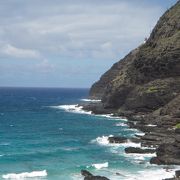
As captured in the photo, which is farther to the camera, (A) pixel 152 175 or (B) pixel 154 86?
(B) pixel 154 86

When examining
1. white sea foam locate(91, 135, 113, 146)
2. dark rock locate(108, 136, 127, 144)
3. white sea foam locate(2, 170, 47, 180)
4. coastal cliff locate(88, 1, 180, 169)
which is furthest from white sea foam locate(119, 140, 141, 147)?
white sea foam locate(2, 170, 47, 180)

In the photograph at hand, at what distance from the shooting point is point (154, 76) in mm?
137625

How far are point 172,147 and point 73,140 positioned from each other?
2963cm

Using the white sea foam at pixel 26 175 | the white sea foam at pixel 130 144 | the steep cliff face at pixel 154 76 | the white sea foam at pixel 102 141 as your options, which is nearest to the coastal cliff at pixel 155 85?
the steep cliff face at pixel 154 76

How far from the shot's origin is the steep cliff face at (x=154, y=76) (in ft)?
417

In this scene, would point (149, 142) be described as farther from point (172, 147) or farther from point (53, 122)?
point (53, 122)

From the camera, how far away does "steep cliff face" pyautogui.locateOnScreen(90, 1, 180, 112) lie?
12719 cm

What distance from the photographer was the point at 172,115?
105 m

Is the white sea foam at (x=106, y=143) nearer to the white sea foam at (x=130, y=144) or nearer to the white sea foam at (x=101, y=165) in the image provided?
the white sea foam at (x=130, y=144)

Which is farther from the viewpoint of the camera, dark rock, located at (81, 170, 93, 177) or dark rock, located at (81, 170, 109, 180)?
dark rock, located at (81, 170, 93, 177)

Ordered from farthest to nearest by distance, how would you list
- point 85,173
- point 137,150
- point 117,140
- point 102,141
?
point 102,141, point 117,140, point 137,150, point 85,173

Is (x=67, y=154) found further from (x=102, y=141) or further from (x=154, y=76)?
(x=154, y=76)

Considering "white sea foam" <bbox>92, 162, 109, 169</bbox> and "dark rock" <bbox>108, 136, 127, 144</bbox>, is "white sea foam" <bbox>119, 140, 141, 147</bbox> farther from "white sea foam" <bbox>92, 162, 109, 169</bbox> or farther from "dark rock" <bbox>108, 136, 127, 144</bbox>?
"white sea foam" <bbox>92, 162, 109, 169</bbox>

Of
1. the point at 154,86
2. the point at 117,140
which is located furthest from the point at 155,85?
the point at 117,140
